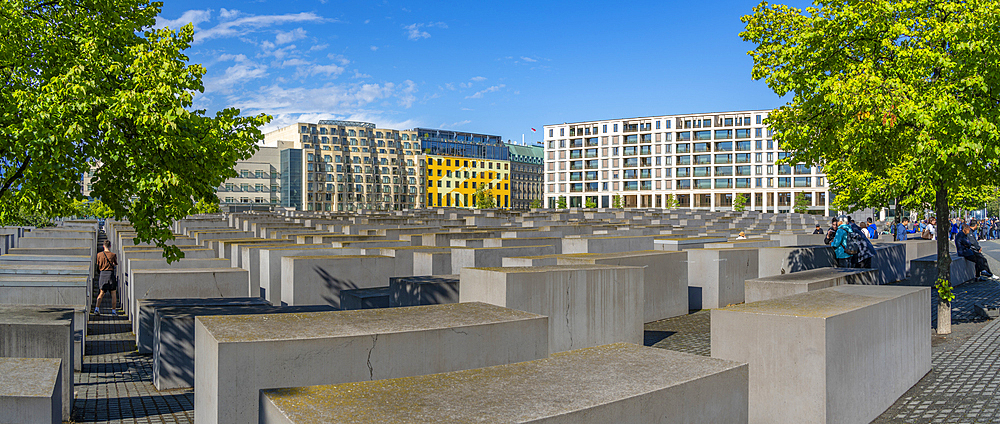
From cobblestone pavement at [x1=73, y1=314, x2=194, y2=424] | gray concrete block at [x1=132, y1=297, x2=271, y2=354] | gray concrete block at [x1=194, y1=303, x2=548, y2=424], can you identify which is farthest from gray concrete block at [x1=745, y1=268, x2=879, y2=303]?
cobblestone pavement at [x1=73, y1=314, x2=194, y2=424]

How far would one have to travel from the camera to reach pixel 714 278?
1387 cm

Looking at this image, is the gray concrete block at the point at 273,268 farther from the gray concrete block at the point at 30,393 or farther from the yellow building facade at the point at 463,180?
→ the yellow building facade at the point at 463,180

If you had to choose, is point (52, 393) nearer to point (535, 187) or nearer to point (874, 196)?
point (874, 196)

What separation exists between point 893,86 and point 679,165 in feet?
367

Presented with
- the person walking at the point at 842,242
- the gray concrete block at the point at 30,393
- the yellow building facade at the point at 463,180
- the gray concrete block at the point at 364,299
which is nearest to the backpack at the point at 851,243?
the person walking at the point at 842,242

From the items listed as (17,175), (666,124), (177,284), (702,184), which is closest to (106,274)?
(177,284)

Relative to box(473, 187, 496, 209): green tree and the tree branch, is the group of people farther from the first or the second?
box(473, 187, 496, 209): green tree

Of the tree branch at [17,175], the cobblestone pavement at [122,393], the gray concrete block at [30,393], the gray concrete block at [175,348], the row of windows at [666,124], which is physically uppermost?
the row of windows at [666,124]

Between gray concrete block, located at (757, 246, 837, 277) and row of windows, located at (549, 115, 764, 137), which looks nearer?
gray concrete block, located at (757, 246, 837, 277)

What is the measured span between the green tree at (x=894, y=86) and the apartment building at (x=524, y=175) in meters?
151

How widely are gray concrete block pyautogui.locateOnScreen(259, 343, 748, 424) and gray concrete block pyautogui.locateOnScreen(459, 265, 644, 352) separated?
292 cm

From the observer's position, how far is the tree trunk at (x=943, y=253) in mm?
11094

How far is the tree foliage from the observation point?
943cm

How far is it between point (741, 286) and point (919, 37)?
5.89 m
